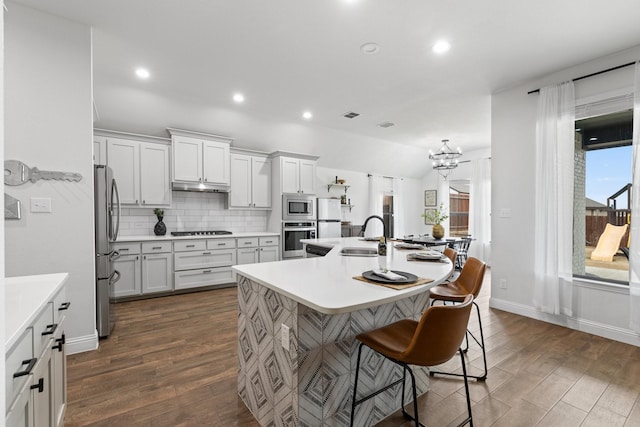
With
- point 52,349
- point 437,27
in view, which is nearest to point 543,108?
point 437,27

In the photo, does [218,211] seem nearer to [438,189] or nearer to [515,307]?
[515,307]

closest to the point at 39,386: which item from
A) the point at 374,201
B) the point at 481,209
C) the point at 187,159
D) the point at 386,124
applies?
the point at 187,159

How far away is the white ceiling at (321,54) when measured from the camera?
2.52m

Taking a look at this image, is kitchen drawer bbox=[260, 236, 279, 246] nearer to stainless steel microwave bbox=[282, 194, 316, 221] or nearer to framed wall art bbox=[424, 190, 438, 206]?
stainless steel microwave bbox=[282, 194, 316, 221]

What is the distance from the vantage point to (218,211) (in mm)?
5680

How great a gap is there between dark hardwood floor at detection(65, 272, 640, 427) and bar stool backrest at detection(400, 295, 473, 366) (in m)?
0.74

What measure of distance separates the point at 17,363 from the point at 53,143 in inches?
90.8

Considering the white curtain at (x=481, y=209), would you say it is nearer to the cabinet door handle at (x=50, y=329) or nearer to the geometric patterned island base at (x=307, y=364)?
the geometric patterned island base at (x=307, y=364)

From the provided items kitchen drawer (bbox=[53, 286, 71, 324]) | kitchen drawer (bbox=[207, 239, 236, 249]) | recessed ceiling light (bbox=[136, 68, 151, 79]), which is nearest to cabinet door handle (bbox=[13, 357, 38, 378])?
kitchen drawer (bbox=[53, 286, 71, 324])

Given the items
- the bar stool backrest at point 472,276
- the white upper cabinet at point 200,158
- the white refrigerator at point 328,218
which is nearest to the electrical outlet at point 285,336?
the bar stool backrest at point 472,276

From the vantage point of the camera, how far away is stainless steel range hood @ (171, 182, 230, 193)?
16.2 feet

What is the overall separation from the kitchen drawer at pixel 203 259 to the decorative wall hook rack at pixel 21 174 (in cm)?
225

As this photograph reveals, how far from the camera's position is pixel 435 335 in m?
1.43

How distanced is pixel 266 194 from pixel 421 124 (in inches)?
127
